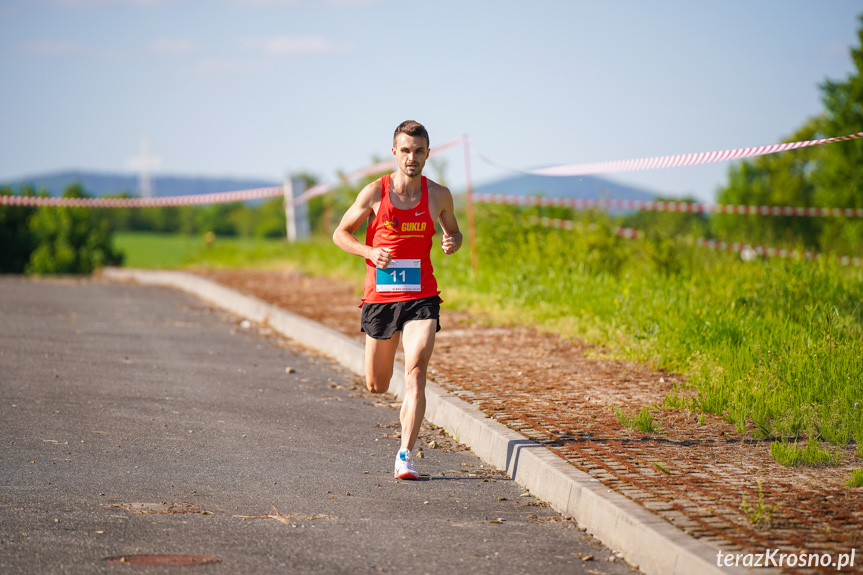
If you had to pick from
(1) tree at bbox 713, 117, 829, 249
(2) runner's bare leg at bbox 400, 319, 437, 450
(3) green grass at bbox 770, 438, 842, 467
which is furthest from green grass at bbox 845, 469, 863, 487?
(1) tree at bbox 713, 117, 829, 249

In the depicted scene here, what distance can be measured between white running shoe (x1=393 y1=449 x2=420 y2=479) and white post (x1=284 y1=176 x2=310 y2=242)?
18.5 m

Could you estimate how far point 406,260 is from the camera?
5676 mm

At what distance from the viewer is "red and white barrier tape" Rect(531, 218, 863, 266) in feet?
43.0

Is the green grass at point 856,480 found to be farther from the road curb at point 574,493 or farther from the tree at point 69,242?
the tree at point 69,242

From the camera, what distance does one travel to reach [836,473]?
530 centimetres

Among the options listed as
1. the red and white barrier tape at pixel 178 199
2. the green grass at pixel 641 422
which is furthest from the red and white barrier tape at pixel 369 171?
the green grass at pixel 641 422

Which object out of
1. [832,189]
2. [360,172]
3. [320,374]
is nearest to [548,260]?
[320,374]

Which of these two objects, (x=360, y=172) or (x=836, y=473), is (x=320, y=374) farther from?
(x=360, y=172)

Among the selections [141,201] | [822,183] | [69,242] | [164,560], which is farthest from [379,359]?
[822,183]

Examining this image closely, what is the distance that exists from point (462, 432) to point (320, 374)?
289 centimetres

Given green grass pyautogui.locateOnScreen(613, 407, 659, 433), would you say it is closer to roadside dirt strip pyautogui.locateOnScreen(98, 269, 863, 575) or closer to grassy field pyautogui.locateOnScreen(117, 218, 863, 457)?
roadside dirt strip pyautogui.locateOnScreen(98, 269, 863, 575)

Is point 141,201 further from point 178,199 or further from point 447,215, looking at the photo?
point 447,215

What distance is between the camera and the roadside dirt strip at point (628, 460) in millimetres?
4215

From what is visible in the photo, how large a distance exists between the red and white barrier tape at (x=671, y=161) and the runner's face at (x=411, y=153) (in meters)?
3.32
